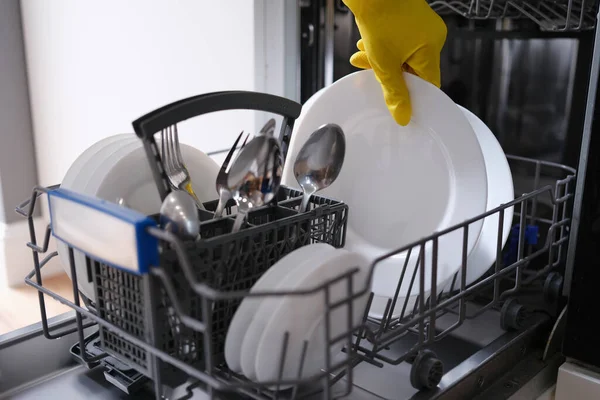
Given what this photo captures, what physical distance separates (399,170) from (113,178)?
33cm

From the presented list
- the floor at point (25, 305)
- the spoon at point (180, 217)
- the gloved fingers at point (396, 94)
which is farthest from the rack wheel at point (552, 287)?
the floor at point (25, 305)

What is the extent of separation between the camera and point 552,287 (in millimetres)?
724

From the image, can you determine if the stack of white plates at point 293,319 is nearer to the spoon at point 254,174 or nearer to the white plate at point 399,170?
the spoon at point 254,174

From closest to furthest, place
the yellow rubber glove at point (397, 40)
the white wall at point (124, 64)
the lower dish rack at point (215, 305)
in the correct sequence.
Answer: the lower dish rack at point (215, 305), the yellow rubber glove at point (397, 40), the white wall at point (124, 64)

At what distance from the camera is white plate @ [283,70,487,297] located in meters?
0.65

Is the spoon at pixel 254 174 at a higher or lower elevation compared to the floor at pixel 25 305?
higher

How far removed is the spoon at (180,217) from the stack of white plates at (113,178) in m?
0.13

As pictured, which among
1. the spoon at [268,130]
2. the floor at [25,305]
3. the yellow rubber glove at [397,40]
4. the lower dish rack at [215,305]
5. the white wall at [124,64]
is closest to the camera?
the lower dish rack at [215,305]

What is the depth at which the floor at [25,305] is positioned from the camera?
1.52 m

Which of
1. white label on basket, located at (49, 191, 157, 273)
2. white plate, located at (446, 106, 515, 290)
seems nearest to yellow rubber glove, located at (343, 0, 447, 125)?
white plate, located at (446, 106, 515, 290)

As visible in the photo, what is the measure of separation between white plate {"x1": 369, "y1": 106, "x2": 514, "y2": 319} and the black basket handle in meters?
0.25

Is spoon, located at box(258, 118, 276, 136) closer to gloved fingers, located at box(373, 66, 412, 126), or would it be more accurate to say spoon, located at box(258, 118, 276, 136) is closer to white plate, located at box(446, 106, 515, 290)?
gloved fingers, located at box(373, 66, 412, 126)

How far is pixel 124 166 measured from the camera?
574mm

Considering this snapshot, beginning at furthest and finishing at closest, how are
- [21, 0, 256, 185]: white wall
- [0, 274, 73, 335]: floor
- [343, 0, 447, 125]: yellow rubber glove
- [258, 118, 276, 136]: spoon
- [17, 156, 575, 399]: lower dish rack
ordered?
1. [0, 274, 73, 335]: floor
2. [21, 0, 256, 185]: white wall
3. [343, 0, 447, 125]: yellow rubber glove
4. [258, 118, 276, 136]: spoon
5. [17, 156, 575, 399]: lower dish rack
